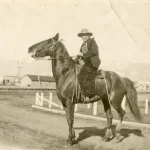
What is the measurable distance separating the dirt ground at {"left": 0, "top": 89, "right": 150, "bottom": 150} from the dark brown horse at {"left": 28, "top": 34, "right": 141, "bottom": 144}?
18 centimetres

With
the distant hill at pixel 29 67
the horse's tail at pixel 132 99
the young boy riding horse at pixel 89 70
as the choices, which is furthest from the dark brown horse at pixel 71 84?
the distant hill at pixel 29 67

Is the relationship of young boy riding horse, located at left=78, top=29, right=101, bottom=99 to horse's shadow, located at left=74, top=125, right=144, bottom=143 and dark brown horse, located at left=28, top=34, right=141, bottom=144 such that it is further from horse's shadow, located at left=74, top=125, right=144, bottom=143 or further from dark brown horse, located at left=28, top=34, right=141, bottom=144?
horse's shadow, located at left=74, top=125, right=144, bottom=143

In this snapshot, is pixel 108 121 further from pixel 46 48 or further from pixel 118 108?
pixel 46 48

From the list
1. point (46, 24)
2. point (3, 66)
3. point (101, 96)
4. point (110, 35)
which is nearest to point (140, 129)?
point (101, 96)

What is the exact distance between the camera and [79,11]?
3.97 m

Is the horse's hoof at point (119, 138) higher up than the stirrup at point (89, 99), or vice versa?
the stirrup at point (89, 99)

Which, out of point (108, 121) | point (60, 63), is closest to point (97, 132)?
point (108, 121)

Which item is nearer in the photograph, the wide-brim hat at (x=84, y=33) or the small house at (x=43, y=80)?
the wide-brim hat at (x=84, y=33)

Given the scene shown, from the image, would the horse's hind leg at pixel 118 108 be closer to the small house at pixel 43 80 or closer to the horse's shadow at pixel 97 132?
the horse's shadow at pixel 97 132

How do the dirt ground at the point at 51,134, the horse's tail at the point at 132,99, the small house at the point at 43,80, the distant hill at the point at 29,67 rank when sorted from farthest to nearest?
the small house at the point at 43,80, the distant hill at the point at 29,67, the horse's tail at the point at 132,99, the dirt ground at the point at 51,134

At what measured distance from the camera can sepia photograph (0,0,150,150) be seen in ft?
11.7

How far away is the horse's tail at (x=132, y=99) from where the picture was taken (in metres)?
3.67

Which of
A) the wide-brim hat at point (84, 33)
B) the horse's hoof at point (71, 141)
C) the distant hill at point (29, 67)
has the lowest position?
the horse's hoof at point (71, 141)

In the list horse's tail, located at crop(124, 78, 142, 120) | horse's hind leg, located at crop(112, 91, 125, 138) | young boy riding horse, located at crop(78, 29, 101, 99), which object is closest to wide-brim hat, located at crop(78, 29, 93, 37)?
young boy riding horse, located at crop(78, 29, 101, 99)
